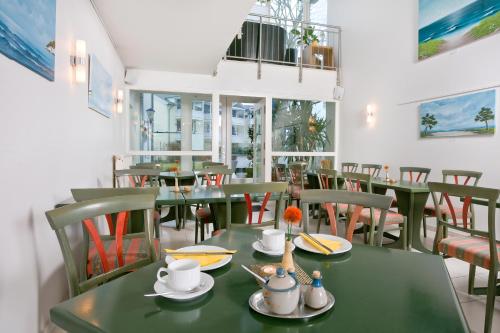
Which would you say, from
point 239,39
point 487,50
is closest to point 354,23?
point 239,39

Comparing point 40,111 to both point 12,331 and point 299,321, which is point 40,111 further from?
point 299,321

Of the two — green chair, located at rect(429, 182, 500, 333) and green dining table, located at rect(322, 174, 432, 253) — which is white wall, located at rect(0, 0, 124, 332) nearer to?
green chair, located at rect(429, 182, 500, 333)

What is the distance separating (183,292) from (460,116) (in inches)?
178

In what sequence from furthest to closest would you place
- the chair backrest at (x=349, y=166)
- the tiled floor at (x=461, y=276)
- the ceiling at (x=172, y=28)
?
the chair backrest at (x=349, y=166) < the ceiling at (x=172, y=28) < the tiled floor at (x=461, y=276)

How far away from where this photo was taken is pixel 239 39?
20.6 ft

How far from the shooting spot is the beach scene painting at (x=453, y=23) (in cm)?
370

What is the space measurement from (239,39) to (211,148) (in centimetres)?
237

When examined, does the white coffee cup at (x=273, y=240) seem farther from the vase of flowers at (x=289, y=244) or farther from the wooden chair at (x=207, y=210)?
the wooden chair at (x=207, y=210)

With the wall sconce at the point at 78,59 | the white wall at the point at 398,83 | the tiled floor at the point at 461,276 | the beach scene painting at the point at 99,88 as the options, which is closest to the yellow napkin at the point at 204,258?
the tiled floor at the point at 461,276

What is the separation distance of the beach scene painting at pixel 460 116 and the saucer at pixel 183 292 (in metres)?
4.20

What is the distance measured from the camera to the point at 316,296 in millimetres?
761

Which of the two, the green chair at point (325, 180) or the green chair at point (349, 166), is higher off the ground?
the green chair at point (349, 166)

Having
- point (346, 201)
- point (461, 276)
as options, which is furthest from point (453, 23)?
point (346, 201)

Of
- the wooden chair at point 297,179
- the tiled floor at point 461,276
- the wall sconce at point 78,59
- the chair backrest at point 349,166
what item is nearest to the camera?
the tiled floor at point 461,276
